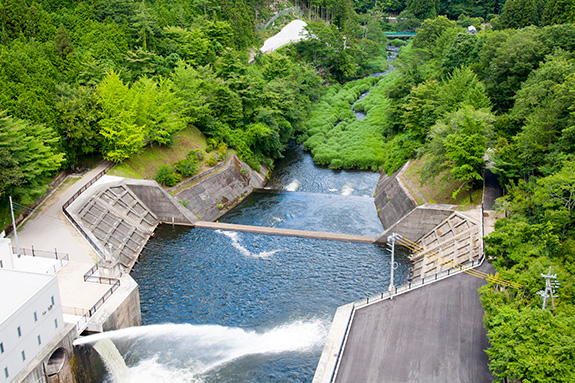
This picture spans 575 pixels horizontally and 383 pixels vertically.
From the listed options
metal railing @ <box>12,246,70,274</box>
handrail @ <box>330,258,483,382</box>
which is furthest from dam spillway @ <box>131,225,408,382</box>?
metal railing @ <box>12,246,70,274</box>

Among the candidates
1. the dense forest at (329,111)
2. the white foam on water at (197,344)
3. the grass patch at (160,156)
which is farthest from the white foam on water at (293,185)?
the white foam on water at (197,344)

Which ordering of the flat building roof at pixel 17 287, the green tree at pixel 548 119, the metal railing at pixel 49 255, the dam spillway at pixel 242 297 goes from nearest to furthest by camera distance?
the flat building roof at pixel 17 287, the dam spillway at pixel 242 297, the metal railing at pixel 49 255, the green tree at pixel 548 119

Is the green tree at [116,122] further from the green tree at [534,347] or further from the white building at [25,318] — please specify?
the green tree at [534,347]

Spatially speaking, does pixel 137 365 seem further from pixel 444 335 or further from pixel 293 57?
pixel 293 57

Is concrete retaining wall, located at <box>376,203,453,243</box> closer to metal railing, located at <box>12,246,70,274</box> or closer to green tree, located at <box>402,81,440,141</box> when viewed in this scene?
green tree, located at <box>402,81,440,141</box>

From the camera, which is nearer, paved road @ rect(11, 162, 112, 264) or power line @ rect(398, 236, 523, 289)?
power line @ rect(398, 236, 523, 289)

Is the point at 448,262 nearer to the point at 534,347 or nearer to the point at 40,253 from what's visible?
the point at 534,347
